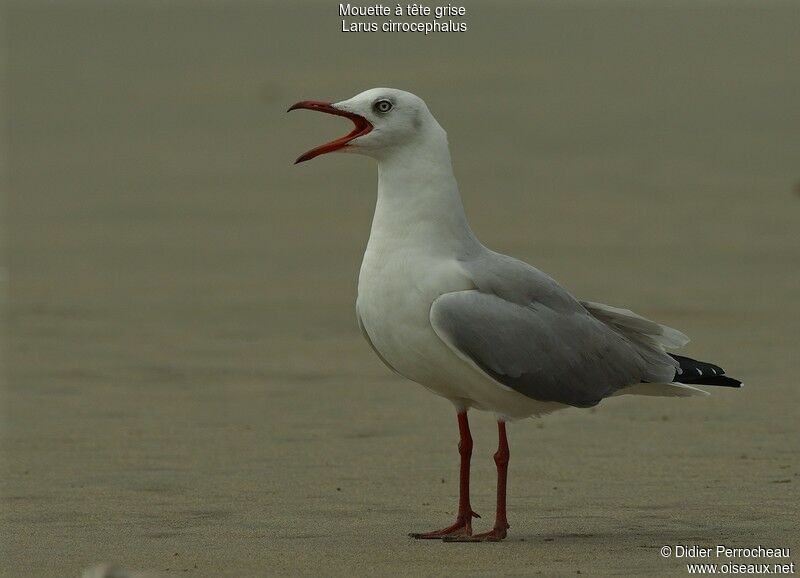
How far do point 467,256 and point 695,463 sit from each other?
1.91 meters

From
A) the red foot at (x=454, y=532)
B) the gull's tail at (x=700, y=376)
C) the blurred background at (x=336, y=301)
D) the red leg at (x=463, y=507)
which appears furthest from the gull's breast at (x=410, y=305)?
the gull's tail at (x=700, y=376)

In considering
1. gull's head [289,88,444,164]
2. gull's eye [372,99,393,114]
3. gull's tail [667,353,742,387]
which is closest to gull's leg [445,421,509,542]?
gull's tail [667,353,742,387]

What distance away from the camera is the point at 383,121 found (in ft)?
22.3

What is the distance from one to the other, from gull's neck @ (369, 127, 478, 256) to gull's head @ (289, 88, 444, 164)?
4 centimetres

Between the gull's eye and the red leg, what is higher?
the gull's eye

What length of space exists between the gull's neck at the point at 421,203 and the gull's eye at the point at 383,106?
173 millimetres

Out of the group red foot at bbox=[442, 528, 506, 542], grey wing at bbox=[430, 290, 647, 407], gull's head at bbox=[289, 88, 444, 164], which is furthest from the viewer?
gull's head at bbox=[289, 88, 444, 164]

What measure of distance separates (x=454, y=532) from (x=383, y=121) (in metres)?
1.68

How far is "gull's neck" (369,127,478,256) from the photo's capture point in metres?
6.69

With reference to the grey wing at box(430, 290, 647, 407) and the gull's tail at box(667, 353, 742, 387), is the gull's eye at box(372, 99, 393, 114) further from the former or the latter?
the gull's tail at box(667, 353, 742, 387)

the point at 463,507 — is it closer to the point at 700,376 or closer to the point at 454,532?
the point at 454,532

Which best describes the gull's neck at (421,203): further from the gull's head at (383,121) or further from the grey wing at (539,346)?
the grey wing at (539,346)

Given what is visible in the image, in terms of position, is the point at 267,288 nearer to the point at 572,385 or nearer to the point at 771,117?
the point at 572,385

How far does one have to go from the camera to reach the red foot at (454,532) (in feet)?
21.8
